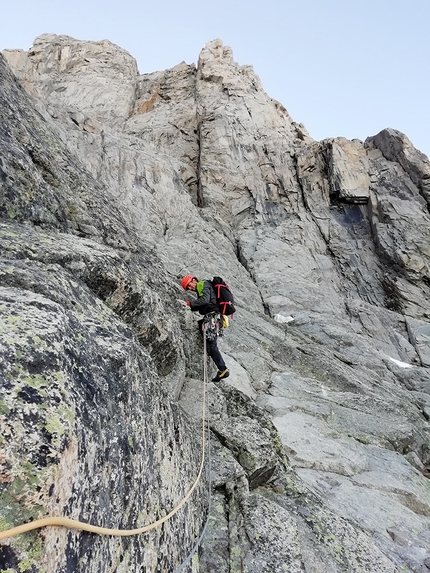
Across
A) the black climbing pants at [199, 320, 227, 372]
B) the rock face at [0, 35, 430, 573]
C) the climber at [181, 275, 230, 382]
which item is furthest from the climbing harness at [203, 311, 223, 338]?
the rock face at [0, 35, 430, 573]

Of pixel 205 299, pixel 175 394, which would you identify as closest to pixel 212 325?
pixel 205 299

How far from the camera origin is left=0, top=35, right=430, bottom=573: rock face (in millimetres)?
3107

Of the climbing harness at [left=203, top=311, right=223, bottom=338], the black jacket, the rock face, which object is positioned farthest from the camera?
the black jacket

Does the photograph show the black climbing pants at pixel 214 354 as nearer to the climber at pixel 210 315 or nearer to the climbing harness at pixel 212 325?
the climber at pixel 210 315

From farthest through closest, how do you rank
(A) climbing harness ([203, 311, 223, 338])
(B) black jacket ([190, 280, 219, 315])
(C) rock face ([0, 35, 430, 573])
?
(B) black jacket ([190, 280, 219, 315]) → (A) climbing harness ([203, 311, 223, 338]) → (C) rock face ([0, 35, 430, 573])

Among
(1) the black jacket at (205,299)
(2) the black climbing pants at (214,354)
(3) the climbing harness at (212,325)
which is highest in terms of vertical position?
(1) the black jacket at (205,299)

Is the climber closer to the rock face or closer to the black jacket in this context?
the black jacket

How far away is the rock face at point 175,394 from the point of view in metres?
3.11

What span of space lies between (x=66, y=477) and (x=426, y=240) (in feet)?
127

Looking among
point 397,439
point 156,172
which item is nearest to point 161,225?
point 156,172

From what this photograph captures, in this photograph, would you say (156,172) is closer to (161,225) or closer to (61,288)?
(161,225)

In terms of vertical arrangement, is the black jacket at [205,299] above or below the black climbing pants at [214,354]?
above

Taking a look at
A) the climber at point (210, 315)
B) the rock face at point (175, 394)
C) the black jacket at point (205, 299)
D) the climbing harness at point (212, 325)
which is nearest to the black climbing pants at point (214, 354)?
the climber at point (210, 315)

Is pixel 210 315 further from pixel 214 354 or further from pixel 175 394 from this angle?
pixel 175 394
